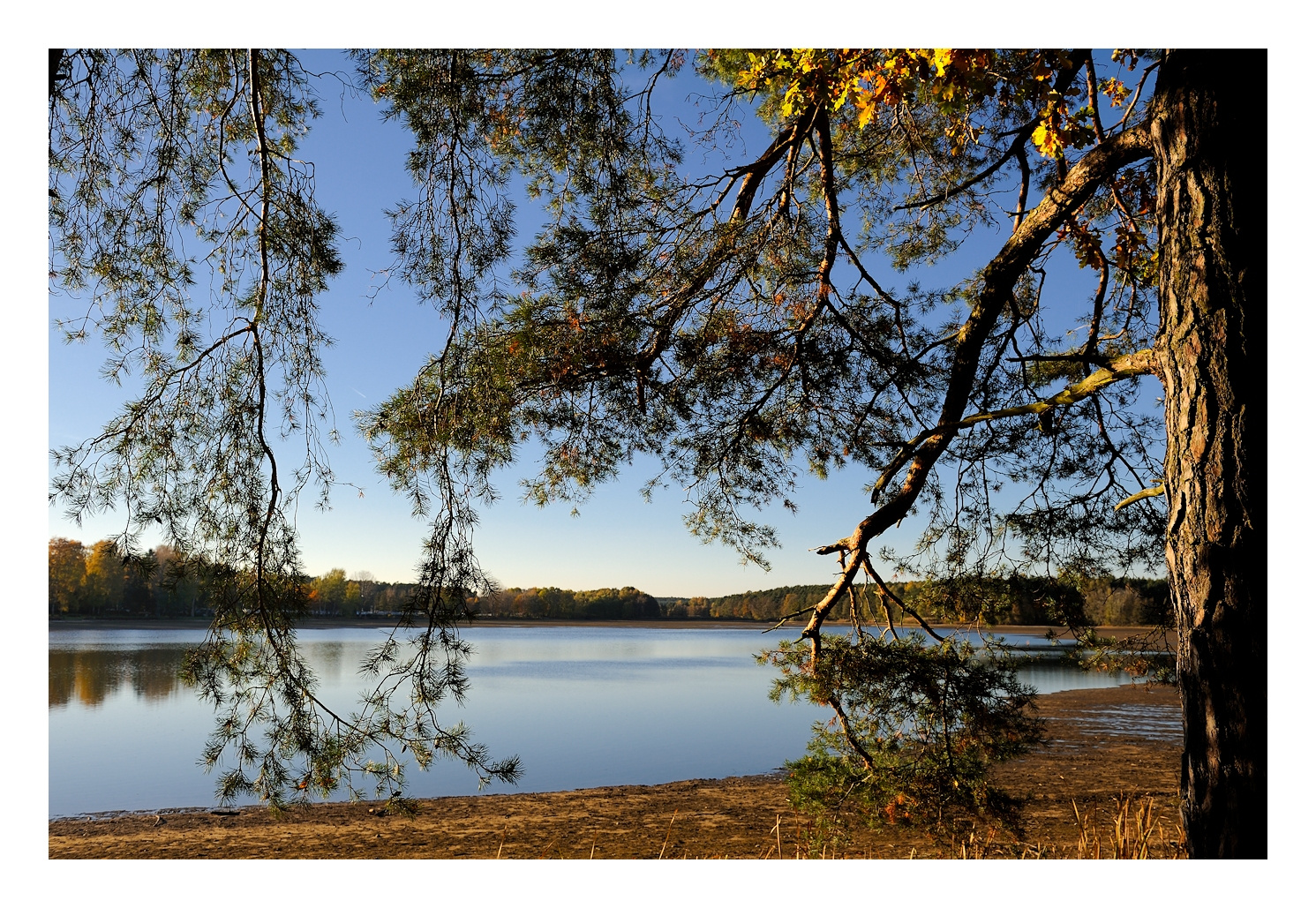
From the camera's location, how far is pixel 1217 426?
78.5 inches

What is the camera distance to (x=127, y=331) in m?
2.84

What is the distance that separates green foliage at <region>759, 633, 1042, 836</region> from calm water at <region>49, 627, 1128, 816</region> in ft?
0.79

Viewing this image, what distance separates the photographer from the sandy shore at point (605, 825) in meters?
4.35

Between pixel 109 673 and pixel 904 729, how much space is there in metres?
10.8

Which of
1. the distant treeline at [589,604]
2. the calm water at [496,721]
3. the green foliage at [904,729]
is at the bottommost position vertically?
the calm water at [496,721]

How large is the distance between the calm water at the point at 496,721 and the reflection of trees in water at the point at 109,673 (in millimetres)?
27

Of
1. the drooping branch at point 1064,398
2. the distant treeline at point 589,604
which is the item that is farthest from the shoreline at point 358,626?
the drooping branch at point 1064,398

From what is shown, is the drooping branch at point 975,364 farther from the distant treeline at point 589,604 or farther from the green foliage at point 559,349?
the distant treeline at point 589,604

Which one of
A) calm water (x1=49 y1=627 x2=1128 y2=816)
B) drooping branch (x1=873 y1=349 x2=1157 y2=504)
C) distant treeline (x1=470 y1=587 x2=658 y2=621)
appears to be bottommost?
calm water (x1=49 y1=627 x2=1128 y2=816)

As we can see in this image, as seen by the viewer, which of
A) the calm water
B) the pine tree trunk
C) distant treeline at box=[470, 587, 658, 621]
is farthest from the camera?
the calm water

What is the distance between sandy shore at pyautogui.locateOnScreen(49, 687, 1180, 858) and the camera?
14.3ft

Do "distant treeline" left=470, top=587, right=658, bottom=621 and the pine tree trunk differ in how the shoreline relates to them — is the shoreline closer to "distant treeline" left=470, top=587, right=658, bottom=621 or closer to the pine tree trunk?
"distant treeline" left=470, top=587, right=658, bottom=621

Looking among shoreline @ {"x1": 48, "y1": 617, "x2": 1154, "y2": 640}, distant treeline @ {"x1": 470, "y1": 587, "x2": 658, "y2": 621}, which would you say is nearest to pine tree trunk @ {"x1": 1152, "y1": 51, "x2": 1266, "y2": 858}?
shoreline @ {"x1": 48, "y1": 617, "x2": 1154, "y2": 640}
